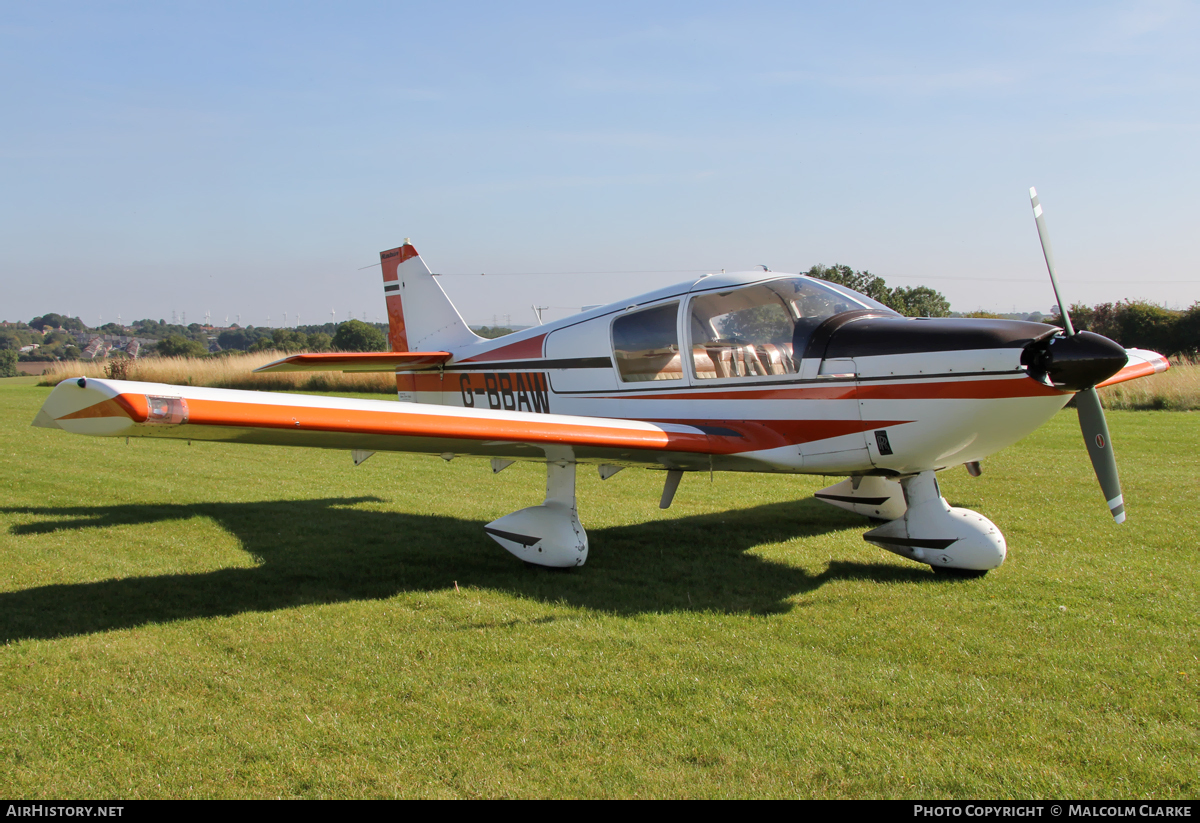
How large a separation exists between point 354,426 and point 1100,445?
16.4 feet

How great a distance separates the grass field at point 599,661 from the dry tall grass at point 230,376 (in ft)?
67.1

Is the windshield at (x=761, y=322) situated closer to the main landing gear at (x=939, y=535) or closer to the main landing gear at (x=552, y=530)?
the main landing gear at (x=939, y=535)

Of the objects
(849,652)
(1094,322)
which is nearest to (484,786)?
(849,652)

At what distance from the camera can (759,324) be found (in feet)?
19.5

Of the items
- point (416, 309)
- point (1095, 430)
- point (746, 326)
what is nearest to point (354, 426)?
point (746, 326)

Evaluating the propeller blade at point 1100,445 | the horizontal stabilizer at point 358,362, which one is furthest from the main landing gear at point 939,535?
the horizontal stabilizer at point 358,362

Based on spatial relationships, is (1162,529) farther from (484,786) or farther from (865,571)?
(484,786)

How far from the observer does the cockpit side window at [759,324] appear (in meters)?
5.78

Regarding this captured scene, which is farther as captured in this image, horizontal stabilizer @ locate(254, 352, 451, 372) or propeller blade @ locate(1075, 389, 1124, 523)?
horizontal stabilizer @ locate(254, 352, 451, 372)

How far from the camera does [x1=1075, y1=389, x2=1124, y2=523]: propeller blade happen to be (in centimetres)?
526

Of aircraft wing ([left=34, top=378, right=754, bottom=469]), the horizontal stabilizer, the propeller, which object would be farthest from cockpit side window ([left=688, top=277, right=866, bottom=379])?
the horizontal stabilizer

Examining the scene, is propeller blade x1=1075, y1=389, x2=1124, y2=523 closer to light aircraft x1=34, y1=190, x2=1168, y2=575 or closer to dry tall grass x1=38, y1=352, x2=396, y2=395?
light aircraft x1=34, y1=190, x2=1168, y2=575

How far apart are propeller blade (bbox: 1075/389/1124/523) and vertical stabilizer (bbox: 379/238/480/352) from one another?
20.4ft

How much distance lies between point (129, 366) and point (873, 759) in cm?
3624
